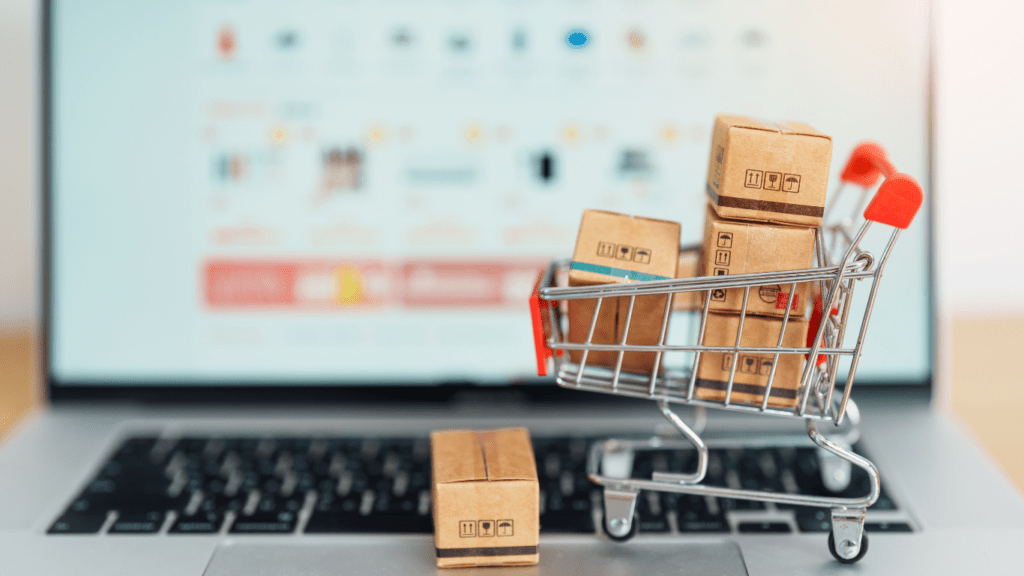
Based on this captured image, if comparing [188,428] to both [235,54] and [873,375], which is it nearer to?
[235,54]

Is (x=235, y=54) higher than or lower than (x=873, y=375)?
higher

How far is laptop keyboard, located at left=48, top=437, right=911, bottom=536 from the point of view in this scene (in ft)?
2.45

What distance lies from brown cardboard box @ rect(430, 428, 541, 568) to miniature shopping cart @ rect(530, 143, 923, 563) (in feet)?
0.25

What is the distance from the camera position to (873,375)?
3.32ft

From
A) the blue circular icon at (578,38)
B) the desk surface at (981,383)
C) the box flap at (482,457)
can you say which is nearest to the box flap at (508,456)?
the box flap at (482,457)

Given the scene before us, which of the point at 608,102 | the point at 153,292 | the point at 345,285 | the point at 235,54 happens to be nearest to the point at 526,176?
the point at 608,102

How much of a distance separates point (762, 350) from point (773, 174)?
0.46 feet

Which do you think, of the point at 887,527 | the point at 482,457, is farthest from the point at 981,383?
the point at 482,457

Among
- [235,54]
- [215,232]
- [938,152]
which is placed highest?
[235,54]

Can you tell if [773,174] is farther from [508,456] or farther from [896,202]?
[508,456]

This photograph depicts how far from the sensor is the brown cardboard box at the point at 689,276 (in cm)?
70

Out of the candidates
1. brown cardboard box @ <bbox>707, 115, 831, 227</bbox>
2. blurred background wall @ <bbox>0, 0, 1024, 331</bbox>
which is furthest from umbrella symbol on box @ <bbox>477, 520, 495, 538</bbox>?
blurred background wall @ <bbox>0, 0, 1024, 331</bbox>

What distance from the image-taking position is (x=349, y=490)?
81cm

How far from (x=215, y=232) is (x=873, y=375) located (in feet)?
2.88
